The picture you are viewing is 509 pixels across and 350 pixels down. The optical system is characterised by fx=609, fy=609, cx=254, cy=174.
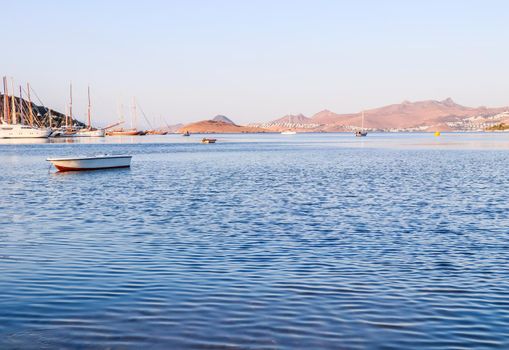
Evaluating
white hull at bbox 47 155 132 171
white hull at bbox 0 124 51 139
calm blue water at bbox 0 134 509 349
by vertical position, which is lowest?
calm blue water at bbox 0 134 509 349

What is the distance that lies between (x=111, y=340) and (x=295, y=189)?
32.3 m

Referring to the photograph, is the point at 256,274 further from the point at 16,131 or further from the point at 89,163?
the point at 16,131

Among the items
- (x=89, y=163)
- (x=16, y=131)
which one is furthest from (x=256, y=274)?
(x=16, y=131)

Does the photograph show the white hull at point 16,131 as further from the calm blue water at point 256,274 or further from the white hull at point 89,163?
the calm blue water at point 256,274

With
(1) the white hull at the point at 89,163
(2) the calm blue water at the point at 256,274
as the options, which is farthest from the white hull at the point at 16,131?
(2) the calm blue water at the point at 256,274

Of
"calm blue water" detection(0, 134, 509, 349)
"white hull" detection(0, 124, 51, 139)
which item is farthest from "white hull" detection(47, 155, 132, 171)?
"white hull" detection(0, 124, 51, 139)

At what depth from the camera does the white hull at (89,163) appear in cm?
6066

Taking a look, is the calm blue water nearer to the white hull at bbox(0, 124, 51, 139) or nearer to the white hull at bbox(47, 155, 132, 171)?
the white hull at bbox(47, 155, 132, 171)

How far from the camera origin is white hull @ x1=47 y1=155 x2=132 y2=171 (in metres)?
60.7

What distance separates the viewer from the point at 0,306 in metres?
12.7

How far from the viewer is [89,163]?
62562mm

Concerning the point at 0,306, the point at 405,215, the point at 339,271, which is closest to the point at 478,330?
the point at 339,271

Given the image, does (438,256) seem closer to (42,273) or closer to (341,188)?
(42,273)

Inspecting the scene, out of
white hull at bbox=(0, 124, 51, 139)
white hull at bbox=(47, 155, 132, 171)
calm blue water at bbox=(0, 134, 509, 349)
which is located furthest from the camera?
white hull at bbox=(0, 124, 51, 139)
